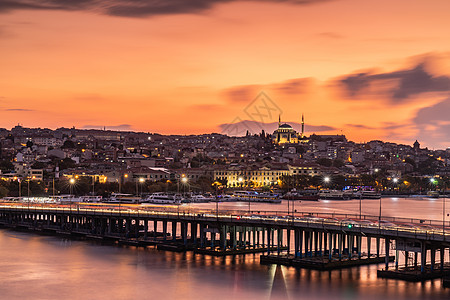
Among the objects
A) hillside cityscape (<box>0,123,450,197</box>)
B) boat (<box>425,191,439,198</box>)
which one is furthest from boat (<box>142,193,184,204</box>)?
boat (<box>425,191,439,198</box>)

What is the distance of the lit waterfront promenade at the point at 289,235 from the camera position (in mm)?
33188

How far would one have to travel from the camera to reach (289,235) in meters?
38.8

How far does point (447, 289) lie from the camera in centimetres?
3141

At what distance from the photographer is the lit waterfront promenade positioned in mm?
33188

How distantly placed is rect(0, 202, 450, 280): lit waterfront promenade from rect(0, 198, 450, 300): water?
88cm

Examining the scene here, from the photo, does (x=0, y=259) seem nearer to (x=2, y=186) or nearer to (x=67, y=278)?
(x=67, y=278)

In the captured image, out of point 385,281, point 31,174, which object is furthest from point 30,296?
point 31,174

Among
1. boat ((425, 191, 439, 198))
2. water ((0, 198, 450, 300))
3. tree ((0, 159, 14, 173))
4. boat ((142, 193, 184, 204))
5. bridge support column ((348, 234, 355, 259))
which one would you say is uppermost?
tree ((0, 159, 14, 173))

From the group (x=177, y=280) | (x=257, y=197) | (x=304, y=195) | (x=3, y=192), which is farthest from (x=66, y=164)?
(x=177, y=280)

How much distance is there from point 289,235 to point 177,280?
6.45m

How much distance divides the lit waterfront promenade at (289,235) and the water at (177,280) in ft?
2.88

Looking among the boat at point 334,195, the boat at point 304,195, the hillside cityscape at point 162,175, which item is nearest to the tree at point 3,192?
the hillside cityscape at point 162,175

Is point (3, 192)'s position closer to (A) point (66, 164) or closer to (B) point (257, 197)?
(B) point (257, 197)

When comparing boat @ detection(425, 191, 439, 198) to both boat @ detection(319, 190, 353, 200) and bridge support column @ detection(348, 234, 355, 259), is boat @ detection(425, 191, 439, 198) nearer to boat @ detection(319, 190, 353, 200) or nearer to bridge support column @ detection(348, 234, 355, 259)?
boat @ detection(319, 190, 353, 200)
